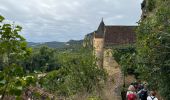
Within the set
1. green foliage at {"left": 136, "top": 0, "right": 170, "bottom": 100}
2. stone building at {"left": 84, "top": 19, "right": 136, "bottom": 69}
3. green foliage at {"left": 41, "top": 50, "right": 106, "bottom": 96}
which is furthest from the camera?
stone building at {"left": 84, "top": 19, "right": 136, "bottom": 69}

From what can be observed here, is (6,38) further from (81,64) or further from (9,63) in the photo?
(81,64)

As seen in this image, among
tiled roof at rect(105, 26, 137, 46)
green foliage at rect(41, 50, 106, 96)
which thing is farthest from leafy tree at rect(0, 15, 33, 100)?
tiled roof at rect(105, 26, 137, 46)

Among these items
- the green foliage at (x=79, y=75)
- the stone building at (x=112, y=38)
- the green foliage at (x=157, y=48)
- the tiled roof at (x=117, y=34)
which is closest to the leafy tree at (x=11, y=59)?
the green foliage at (x=157, y=48)

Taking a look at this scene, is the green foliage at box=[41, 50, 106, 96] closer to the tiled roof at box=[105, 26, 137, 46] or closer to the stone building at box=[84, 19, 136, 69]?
the stone building at box=[84, 19, 136, 69]

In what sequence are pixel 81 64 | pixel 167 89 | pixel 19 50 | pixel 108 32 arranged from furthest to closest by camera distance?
pixel 108 32 → pixel 81 64 → pixel 167 89 → pixel 19 50

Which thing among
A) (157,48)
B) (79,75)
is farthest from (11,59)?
(79,75)

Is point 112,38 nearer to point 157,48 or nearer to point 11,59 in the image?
point 157,48

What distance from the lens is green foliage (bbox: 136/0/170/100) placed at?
640 inches

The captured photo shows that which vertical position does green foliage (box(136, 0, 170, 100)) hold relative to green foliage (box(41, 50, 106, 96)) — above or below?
above

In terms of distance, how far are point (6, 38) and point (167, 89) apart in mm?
16166

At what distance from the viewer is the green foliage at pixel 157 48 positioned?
1625 centimetres

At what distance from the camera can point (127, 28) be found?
49531 millimetres

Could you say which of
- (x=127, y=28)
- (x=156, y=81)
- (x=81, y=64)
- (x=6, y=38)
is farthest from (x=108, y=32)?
(x=6, y=38)

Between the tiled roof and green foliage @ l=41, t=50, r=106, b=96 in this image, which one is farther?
the tiled roof
